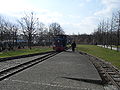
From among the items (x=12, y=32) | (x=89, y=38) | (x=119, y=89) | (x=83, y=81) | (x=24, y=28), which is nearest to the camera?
(x=119, y=89)

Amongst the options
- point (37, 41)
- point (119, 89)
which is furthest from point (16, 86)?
point (37, 41)

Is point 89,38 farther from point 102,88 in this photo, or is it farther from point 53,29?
point 102,88

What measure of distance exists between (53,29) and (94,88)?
88.7m

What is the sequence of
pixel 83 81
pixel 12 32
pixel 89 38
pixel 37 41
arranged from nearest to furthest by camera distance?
pixel 83 81
pixel 12 32
pixel 37 41
pixel 89 38

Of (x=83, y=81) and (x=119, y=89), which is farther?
(x=83, y=81)

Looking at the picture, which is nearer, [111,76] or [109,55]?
[111,76]

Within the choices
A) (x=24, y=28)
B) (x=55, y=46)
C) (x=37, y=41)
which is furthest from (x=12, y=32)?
(x=37, y=41)

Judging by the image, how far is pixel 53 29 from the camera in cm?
9719

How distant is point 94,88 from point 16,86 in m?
3.46

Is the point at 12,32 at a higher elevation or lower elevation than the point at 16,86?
higher

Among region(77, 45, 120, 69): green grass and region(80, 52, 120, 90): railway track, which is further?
region(77, 45, 120, 69): green grass

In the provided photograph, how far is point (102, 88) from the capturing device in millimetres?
9242

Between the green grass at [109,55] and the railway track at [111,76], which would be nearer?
the railway track at [111,76]

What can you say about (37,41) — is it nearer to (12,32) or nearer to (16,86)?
(12,32)
